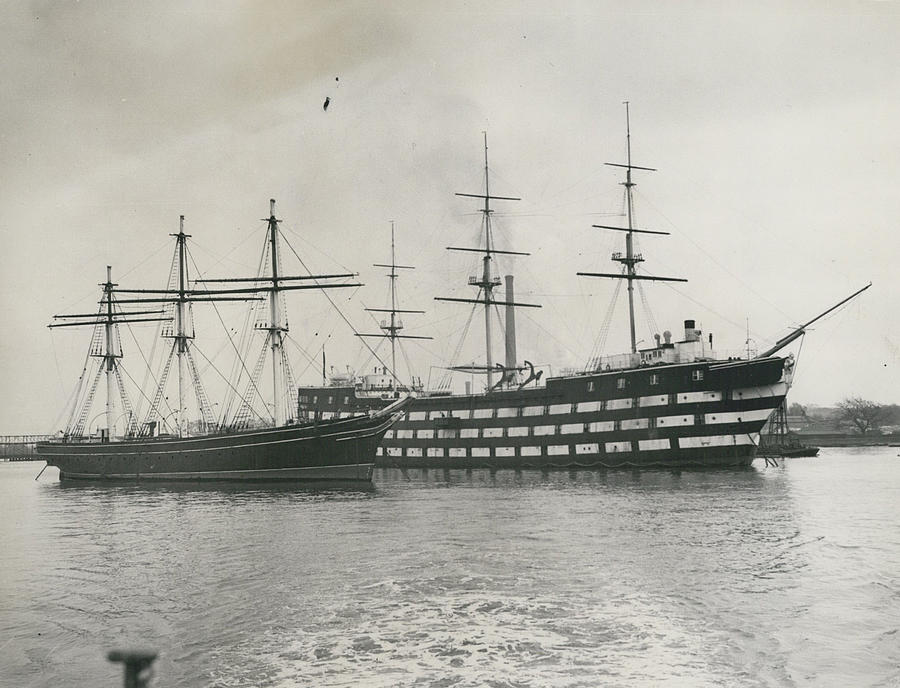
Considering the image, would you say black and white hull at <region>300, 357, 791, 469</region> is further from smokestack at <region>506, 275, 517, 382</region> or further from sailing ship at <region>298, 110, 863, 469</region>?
smokestack at <region>506, 275, 517, 382</region>

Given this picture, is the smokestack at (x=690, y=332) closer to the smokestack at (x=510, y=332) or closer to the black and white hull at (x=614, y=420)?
the black and white hull at (x=614, y=420)

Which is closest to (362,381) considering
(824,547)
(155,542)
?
(155,542)

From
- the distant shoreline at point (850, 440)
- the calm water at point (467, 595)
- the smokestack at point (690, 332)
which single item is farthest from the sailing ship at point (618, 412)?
the distant shoreline at point (850, 440)

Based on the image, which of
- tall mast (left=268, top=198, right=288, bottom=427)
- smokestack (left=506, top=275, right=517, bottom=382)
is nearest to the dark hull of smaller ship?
tall mast (left=268, top=198, right=288, bottom=427)

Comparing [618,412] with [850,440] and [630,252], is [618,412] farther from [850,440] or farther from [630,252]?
[850,440]

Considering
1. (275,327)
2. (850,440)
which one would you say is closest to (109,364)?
(275,327)

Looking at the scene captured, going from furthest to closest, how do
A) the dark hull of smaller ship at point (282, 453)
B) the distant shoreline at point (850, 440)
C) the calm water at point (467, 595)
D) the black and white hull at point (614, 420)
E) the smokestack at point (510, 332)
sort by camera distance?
the distant shoreline at point (850, 440)
the smokestack at point (510, 332)
the black and white hull at point (614, 420)
the dark hull of smaller ship at point (282, 453)
the calm water at point (467, 595)

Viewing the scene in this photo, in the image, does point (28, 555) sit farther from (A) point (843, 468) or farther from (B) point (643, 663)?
(A) point (843, 468)
